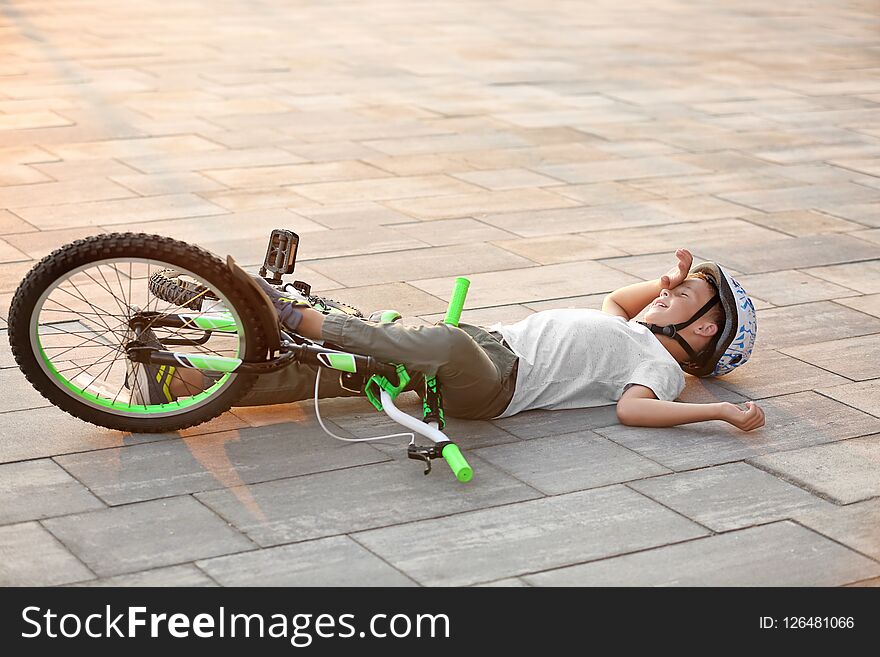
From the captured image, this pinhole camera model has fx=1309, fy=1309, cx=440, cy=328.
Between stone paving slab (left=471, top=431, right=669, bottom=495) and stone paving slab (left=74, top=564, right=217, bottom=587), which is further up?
stone paving slab (left=471, top=431, right=669, bottom=495)

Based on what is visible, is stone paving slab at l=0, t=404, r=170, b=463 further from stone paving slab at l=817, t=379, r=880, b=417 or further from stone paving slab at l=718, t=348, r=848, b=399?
stone paving slab at l=817, t=379, r=880, b=417

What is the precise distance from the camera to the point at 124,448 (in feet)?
14.2

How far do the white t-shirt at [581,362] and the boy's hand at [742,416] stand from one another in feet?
0.76

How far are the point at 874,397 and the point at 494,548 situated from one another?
197 cm

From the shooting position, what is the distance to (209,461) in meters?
4.26

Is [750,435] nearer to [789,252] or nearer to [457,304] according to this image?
[457,304]

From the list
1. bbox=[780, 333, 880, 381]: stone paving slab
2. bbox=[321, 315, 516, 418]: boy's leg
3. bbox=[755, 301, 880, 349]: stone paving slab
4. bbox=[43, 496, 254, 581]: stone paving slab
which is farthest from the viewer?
bbox=[755, 301, 880, 349]: stone paving slab

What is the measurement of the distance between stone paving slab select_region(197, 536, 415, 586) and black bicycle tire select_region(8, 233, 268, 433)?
2.46 ft

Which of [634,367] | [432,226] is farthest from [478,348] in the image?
[432,226]

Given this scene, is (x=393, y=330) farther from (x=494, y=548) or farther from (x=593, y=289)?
(x=593, y=289)

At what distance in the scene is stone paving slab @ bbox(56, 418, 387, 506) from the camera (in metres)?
4.07

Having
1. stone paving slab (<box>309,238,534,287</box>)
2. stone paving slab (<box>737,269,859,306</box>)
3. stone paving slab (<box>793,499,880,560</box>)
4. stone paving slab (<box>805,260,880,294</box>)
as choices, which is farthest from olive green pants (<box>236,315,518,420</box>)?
stone paving slab (<box>805,260,880,294</box>)

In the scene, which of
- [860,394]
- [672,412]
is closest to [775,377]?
[860,394]

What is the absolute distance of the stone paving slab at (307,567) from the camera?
11.7ft
